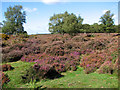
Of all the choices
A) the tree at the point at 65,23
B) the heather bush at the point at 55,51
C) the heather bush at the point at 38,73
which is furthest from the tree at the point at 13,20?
the heather bush at the point at 38,73

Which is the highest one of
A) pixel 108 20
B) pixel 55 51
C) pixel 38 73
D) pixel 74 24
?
pixel 108 20

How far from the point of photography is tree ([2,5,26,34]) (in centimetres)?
3482

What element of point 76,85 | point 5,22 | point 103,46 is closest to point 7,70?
point 76,85

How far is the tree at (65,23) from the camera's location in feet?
85.5

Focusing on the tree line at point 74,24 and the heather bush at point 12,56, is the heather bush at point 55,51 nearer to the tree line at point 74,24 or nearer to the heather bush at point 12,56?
the heather bush at point 12,56

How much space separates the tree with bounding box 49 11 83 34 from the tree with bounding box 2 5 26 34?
37.8ft

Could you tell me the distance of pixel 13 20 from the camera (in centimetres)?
3491

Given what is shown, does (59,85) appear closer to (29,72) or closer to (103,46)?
(29,72)

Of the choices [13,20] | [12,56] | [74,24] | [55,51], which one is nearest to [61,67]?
[55,51]

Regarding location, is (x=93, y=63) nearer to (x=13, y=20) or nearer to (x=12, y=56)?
(x=12, y=56)

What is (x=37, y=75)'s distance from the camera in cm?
622

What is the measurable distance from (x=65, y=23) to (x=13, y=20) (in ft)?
50.9

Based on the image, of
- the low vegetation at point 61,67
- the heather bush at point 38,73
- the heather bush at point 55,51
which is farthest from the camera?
the heather bush at point 55,51

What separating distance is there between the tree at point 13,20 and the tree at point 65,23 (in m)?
11.5
